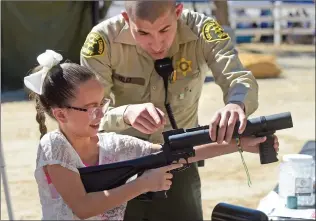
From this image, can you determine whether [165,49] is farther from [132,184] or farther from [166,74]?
[132,184]

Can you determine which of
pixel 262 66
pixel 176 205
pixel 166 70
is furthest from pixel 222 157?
pixel 262 66

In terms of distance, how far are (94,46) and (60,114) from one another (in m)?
0.50

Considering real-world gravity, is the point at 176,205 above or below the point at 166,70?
below

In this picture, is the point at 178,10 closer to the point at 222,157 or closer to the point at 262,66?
the point at 222,157

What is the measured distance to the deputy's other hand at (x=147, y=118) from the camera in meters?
2.17

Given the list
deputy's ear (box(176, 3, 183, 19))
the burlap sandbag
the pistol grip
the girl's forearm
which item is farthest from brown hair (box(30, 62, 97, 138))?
the burlap sandbag

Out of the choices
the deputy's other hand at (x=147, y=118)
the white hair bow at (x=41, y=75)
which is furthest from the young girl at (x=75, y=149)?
the deputy's other hand at (x=147, y=118)

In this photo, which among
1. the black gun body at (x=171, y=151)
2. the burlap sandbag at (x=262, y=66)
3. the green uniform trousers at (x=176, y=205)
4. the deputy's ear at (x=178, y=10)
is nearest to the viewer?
the black gun body at (x=171, y=151)

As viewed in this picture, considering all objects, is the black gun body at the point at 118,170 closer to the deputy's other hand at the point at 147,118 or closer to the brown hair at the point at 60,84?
the deputy's other hand at the point at 147,118

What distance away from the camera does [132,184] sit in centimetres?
208

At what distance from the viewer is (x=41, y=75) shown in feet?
7.46

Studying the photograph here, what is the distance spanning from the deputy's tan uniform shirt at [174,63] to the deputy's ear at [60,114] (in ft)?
1.18

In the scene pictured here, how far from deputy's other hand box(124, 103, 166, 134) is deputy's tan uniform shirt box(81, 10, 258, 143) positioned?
35 centimetres

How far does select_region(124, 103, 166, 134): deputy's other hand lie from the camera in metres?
2.17
